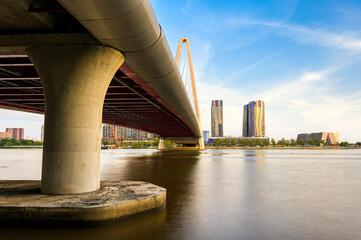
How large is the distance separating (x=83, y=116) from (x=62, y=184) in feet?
7.25

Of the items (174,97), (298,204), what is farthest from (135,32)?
(174,97)

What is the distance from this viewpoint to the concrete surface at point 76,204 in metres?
6.65

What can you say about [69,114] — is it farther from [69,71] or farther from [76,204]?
[76,204]

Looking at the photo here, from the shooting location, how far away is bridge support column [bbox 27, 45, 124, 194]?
8594 millimetres

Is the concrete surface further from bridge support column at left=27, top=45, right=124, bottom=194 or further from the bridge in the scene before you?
the bridge

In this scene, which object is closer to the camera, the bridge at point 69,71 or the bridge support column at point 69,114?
the bridge at point 69,71

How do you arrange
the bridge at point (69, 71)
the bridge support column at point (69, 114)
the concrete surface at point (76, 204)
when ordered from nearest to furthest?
the concrete surface at point (76, 204)
the bridge at point (69, 71)
the bridge support column at point (69, 114)

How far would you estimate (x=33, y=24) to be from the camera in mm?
8820

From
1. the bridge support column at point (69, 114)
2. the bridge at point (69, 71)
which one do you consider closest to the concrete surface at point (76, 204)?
the bridge support column at point (69, 114)

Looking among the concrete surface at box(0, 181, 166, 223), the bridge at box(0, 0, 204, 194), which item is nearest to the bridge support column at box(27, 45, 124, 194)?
the bridge at box(0, 0, 204, 194)

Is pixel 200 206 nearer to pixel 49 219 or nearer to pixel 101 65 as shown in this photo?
pixel 49 219

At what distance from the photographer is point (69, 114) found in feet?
28.4

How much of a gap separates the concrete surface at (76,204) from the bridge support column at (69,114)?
560mm

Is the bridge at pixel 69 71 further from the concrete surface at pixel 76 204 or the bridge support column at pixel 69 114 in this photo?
the concrete surface at pixel 76 204
